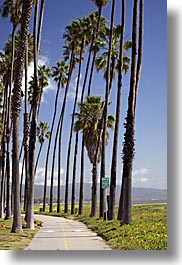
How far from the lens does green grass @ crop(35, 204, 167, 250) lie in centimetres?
868

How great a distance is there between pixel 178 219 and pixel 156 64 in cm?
305

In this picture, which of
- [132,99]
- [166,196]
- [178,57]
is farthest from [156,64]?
[166,196]

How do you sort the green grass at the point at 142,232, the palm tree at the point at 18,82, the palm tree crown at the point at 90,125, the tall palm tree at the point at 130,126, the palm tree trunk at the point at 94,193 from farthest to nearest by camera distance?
the palm tree crown at the point at 90,125 < the palm tree trunk at the point at 94,193 < the palm tree at the point at 18,82 < the tall palm tree at the point at 130,126 < the green grass at the point at 142,232

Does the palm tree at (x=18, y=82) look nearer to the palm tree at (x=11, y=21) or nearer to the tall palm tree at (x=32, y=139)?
the palm tree at (x=11, y=21)

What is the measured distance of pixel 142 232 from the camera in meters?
9.98

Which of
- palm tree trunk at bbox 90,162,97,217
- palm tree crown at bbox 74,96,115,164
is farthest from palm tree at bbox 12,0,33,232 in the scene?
palm tree crown at bbox 74,96,115,164

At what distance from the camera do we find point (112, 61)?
1888 cm

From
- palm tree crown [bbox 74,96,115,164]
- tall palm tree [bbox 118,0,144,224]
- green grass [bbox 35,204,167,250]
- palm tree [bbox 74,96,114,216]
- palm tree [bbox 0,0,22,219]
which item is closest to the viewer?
green grass [bbox 35,204,167,250]

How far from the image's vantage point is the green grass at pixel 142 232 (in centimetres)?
868

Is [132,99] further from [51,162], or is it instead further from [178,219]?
[51,162]

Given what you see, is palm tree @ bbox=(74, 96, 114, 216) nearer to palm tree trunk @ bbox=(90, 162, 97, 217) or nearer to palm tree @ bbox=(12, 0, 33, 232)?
palm tree trunk @ bbox=(90, 162, 97, 217)

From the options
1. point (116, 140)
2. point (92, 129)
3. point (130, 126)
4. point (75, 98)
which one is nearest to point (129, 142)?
point (130, 126)

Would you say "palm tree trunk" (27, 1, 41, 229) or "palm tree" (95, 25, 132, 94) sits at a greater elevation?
"palm tree" (95, 25, 132, 94)

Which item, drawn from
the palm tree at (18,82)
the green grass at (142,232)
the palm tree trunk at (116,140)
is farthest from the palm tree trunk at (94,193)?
the palm tree at (18,82)
